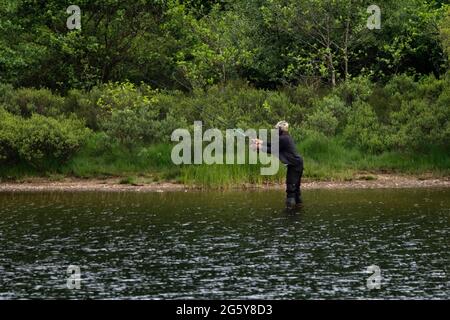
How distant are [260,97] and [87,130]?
6722mm

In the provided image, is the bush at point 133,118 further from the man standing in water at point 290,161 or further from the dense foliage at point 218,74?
the man standing in water at point 290,161

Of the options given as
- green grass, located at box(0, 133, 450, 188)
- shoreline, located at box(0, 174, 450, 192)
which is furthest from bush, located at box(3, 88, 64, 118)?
shoreline, located at box(0, 174, 450, 192)

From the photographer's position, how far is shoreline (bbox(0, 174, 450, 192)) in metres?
35.0

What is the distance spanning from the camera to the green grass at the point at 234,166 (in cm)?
3581

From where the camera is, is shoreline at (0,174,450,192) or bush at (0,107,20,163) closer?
shoreline at (0,174,450,192)

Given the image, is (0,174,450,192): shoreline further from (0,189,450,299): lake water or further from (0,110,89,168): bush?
(0,189,450,299): lake water

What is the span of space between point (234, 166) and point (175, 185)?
2089mm

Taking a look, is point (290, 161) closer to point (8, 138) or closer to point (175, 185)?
point (175, 185)

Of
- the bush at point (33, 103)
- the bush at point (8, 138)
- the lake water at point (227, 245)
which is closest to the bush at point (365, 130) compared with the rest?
the lake water at point (227, 245)

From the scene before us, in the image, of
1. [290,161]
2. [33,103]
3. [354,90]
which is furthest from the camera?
[354,90]

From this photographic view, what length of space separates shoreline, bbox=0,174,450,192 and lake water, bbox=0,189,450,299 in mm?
1944

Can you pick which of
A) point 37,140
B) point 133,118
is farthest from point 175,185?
point 37,140

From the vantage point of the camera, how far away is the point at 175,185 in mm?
35906
